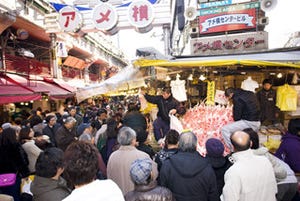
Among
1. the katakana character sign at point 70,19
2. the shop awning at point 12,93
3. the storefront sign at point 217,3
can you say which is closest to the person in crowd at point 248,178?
the shop awning at point 12,93

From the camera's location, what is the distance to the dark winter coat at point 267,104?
7.28 meters

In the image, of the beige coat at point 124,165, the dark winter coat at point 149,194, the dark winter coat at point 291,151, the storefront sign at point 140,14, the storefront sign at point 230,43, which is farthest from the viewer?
the storefront sign at point 230,43

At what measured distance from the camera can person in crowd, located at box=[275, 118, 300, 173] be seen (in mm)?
4111

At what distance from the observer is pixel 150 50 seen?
22.7 feet

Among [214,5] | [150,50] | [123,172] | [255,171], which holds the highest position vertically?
[214,5]

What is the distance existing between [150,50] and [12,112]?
9910 millimetres

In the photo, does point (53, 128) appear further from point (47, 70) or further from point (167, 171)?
point (47, 70)

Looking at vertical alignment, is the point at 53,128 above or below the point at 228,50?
below

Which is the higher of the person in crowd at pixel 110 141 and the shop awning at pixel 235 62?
the shop awning at pixel 235 62

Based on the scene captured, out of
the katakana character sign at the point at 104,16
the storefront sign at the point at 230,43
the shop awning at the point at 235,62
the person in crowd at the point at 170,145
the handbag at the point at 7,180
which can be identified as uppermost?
the katakana character sign at the point at 104,16

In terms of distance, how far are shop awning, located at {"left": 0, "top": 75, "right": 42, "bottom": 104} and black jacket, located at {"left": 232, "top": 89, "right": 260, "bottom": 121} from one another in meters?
7.70

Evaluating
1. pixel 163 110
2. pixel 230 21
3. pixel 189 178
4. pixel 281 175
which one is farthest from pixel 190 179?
pixel 230 21

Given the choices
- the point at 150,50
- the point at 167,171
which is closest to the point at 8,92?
the point at 150,50

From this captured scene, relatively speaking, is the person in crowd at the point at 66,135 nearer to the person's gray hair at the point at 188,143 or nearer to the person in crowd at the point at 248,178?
the person's gray hair at the point at 188,143
